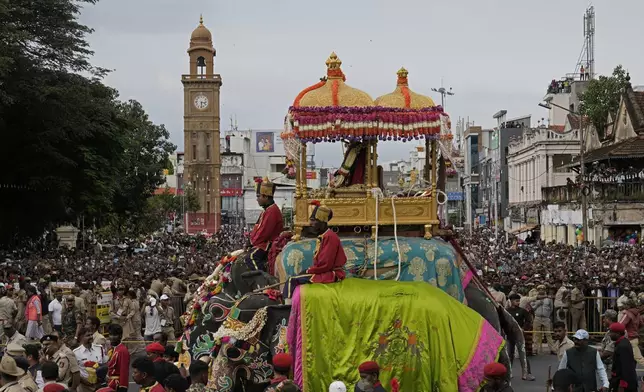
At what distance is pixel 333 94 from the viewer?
509 inches

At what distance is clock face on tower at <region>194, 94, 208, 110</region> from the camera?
A: 13350cm

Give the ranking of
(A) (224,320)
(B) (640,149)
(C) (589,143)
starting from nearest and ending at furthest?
(A) (224,320) < (B) (640,149) < (C) (589,143)

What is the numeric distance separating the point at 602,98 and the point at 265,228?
5319 centimetres

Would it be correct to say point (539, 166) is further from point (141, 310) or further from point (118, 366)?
point (118, 366)

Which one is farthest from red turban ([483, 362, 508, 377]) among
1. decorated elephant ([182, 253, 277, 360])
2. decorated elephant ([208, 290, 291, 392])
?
decorated elephant ([182, 253, 277, 360])

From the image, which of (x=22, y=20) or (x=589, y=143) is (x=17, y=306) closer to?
(x=22, y=20)

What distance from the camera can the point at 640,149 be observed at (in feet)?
153

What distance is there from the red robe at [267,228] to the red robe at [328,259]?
1772 millimetres

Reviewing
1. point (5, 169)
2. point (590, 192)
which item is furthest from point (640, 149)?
point (5, 169)

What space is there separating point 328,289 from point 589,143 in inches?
A: 2042

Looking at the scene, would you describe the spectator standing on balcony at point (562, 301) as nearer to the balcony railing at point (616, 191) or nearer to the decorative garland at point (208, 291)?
the decorative garland at point (208, 291)

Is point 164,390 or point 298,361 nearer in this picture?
point 164,390

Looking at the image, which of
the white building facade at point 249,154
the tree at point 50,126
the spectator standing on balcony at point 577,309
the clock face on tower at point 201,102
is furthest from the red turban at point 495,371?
the white building facade at point 249,154

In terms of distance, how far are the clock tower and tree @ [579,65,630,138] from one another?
7259 centimetres
